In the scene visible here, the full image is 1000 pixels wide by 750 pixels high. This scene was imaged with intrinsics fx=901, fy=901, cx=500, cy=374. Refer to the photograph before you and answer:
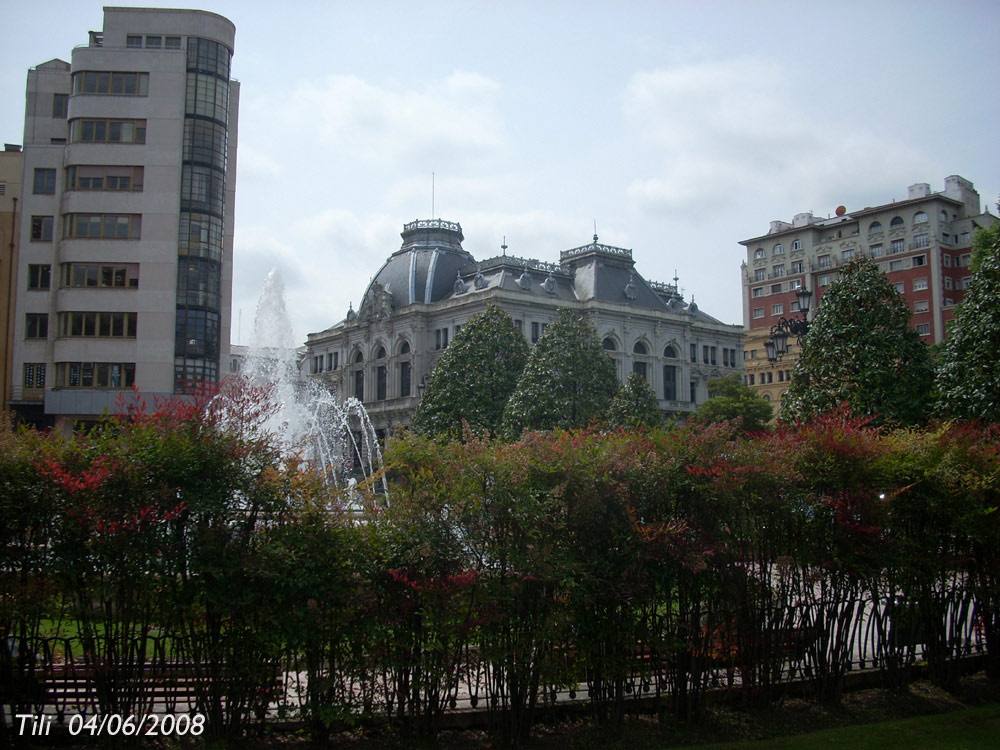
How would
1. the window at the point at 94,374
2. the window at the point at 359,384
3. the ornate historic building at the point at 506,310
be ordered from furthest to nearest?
the window at the point at 359,384
the ornate historic building at the point at 506,310
the window at the point at 94,374

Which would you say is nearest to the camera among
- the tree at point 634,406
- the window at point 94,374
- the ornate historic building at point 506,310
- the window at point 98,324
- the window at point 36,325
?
the window at point 94,374

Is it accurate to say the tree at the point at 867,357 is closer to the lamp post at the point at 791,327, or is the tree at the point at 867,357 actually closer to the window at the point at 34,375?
the lamp post at the point at 791,327

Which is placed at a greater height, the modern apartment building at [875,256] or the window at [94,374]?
the modern apartment building at [875,256]

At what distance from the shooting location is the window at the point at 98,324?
122 feet

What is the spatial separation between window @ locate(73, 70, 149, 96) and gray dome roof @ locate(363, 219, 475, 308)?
131ft

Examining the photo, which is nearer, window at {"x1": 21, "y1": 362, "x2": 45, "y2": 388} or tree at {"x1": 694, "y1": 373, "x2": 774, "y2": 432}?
window at {"x1": 21, "y1": 362, "x2": 45, "y2": 388}

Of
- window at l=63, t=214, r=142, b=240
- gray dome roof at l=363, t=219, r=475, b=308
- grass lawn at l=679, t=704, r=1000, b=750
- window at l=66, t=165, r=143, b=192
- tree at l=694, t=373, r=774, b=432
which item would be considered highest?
gray dome roof at l=363, t=219, r=475, b=308

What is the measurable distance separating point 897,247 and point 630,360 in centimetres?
2691

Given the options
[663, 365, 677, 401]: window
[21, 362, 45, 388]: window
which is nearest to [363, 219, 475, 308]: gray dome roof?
[663, 365, 677, 401]: window

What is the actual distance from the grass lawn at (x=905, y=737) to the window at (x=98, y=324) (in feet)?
108

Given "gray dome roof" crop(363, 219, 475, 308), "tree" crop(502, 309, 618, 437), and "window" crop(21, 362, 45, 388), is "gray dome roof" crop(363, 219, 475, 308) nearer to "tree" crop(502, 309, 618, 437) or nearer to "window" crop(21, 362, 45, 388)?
"tree" crop(502, 309, 618, 437)

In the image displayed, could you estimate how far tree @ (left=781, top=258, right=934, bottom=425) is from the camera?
26.8m

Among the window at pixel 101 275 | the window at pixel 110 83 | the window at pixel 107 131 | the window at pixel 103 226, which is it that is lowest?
the window at pixel 101 275

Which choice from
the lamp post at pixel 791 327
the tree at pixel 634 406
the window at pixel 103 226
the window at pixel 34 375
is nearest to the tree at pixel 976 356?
the lamp post at pixel 791 327
